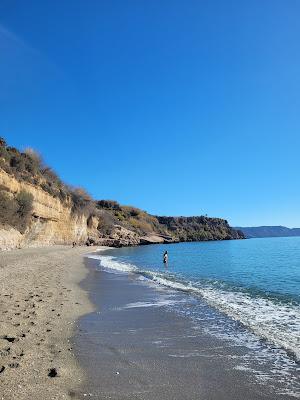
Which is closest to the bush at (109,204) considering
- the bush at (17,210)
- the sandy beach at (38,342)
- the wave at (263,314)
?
the bush at (17,210)

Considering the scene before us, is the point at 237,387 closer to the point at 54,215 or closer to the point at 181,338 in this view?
the point at 181,338

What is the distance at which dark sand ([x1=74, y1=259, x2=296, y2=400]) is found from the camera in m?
5.67

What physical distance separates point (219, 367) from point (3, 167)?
3553cm

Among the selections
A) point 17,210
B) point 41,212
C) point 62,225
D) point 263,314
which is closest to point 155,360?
point 263,314

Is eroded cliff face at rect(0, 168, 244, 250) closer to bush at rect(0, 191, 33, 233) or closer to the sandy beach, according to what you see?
bush at rect(0, 191, 33, 233)

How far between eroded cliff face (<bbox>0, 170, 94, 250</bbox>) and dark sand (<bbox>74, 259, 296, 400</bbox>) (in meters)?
27.1

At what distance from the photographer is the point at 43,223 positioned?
2008 inches

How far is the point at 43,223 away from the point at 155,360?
46134mm

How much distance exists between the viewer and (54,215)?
179 ft

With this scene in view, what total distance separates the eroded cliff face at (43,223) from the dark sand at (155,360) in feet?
88.9

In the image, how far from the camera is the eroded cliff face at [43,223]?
37.3 metres

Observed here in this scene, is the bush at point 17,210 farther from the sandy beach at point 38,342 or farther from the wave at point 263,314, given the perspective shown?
the wave at point 263,314

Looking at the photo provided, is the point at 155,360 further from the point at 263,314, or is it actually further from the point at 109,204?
the point at 109,204

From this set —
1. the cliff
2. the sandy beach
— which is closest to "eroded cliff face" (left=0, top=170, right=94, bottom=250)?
the cliff
